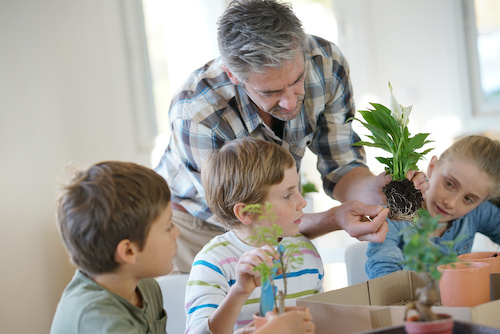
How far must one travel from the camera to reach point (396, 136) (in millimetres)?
1971

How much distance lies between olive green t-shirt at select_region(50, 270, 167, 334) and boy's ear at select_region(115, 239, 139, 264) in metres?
0.08

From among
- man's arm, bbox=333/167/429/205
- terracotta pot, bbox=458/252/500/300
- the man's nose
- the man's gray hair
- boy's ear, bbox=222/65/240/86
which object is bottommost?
terracotta pot, bbox=458/252/500/300

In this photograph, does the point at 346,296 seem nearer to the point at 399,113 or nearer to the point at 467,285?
the point at 467,285

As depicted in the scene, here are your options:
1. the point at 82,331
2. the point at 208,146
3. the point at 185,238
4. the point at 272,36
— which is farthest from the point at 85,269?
the point at 185,238

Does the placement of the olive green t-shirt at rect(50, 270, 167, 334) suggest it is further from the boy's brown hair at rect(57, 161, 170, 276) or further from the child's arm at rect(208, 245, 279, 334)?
the child's arm at rect(208, 245, 279, 334)

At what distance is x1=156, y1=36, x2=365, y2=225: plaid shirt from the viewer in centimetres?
199

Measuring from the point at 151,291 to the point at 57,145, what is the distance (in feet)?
5.75

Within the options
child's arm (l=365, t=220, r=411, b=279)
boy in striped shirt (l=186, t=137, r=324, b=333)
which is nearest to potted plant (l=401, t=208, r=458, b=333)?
boy in striped shirt (l=186, t=137, r=324, b=333)

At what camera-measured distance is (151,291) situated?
4.77ft

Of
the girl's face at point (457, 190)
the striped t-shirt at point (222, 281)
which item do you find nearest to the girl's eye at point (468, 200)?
the girl's face at point (457, 190)

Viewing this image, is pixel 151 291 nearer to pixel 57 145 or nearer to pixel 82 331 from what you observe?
pixel 82 331

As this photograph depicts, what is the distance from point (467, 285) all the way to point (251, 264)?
466 millimetres

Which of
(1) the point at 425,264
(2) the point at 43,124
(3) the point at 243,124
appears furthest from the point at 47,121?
(1) the point at 425,264

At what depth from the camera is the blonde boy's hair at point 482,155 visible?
2.11 m
